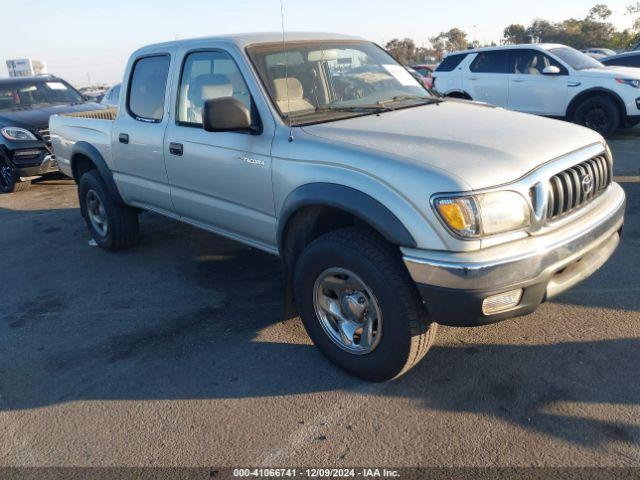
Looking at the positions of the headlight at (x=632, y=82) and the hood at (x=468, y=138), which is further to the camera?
the headlight at (x=632, y=82)

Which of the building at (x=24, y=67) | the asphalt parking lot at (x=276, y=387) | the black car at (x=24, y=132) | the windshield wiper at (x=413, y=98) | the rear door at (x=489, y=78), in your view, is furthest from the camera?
the building at (x=24, y=67)

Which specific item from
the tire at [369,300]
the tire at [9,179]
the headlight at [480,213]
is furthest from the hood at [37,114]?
the headlight at [480,213]

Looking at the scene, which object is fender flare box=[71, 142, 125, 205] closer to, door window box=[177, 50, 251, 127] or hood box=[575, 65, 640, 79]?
door window box=[177, 50, 251, 127]

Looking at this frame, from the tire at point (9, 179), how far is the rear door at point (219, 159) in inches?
219

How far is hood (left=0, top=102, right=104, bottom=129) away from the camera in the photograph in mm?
8604

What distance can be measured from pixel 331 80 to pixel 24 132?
6480 millimetres

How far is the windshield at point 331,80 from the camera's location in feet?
11.8

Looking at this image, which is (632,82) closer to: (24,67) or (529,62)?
(529,62)

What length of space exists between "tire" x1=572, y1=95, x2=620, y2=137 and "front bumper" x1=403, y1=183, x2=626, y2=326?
26.4ft

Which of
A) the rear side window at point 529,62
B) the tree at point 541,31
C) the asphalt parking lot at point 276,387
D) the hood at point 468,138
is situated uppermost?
the tree at point 541,31

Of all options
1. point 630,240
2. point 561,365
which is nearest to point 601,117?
point 630,240

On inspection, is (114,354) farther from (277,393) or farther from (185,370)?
(277,393)

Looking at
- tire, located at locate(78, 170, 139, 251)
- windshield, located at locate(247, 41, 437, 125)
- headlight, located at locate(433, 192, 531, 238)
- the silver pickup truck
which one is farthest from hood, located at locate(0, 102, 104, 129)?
headlight, located at locate(433, 192, 531, 238)

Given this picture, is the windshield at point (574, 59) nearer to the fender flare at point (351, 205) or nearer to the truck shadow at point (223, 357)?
the truck shadow at point (223, 357)
